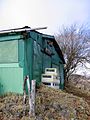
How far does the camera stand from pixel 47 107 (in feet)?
23.3

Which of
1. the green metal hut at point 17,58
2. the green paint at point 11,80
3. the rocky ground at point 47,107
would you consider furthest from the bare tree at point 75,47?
the green paint at point 11,80

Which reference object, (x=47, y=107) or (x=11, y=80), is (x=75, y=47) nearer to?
(x=11, y=80)

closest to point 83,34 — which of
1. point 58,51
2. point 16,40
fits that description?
point 58,51

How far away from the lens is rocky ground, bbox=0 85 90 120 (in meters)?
6.61

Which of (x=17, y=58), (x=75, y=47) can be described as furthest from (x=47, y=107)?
(x=75, y=47)

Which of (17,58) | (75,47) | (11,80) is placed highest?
(75,47)

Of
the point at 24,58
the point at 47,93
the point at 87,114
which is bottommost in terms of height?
the point at 87,114

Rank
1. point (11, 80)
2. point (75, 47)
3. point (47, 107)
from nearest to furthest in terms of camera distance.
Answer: point (47, 107)
point (11, 80)
point (75, 47)

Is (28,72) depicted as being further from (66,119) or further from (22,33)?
(66,119)

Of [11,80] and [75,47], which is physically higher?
[75,47]

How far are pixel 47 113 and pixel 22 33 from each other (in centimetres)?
331

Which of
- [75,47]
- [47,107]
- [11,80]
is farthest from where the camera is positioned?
[75,47]

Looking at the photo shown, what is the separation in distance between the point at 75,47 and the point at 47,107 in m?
9.90

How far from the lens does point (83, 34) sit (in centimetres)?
1673
